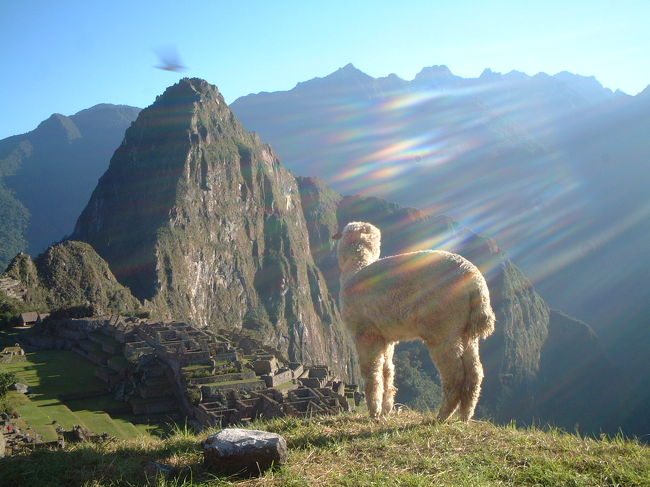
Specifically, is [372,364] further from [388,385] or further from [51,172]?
[51,172]

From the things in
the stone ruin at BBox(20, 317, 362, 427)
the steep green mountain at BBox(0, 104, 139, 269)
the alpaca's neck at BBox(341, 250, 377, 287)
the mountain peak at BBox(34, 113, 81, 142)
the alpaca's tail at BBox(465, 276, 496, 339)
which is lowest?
the stone ruin at BBox(20, 317, 362, 427)

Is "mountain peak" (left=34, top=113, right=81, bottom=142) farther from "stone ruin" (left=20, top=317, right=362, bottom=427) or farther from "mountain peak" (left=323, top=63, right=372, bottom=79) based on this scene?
"stone ruin" (left=20, top=317, right=362, bottom=427)

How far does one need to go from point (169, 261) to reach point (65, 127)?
93.8 meters

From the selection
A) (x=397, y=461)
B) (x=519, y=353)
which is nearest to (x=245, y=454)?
(x=397, y=461)

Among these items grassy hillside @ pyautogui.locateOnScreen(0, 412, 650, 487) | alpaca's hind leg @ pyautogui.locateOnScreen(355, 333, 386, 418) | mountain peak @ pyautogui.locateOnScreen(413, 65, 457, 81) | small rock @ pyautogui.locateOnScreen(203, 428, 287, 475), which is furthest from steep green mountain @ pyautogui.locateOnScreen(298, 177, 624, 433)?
mountain peak @ pyautogui.locateOnScreen(413, 65, 457, 81)

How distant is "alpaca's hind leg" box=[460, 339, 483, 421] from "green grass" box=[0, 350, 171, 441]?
1446cm

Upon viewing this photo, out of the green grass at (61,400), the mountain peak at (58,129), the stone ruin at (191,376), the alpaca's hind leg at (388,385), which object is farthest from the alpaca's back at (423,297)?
the mountain peak at (58,129)

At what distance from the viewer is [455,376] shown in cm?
512

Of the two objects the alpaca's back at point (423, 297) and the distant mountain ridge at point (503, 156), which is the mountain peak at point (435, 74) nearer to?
the distant mountain ridge at point (503, 156)

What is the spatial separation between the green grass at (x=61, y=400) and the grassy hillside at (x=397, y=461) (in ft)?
45.2

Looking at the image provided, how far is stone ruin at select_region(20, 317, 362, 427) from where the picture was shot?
22984 millimetres

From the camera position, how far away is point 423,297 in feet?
17.1

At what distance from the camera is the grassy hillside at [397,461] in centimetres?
346

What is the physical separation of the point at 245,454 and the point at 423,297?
2.28m
